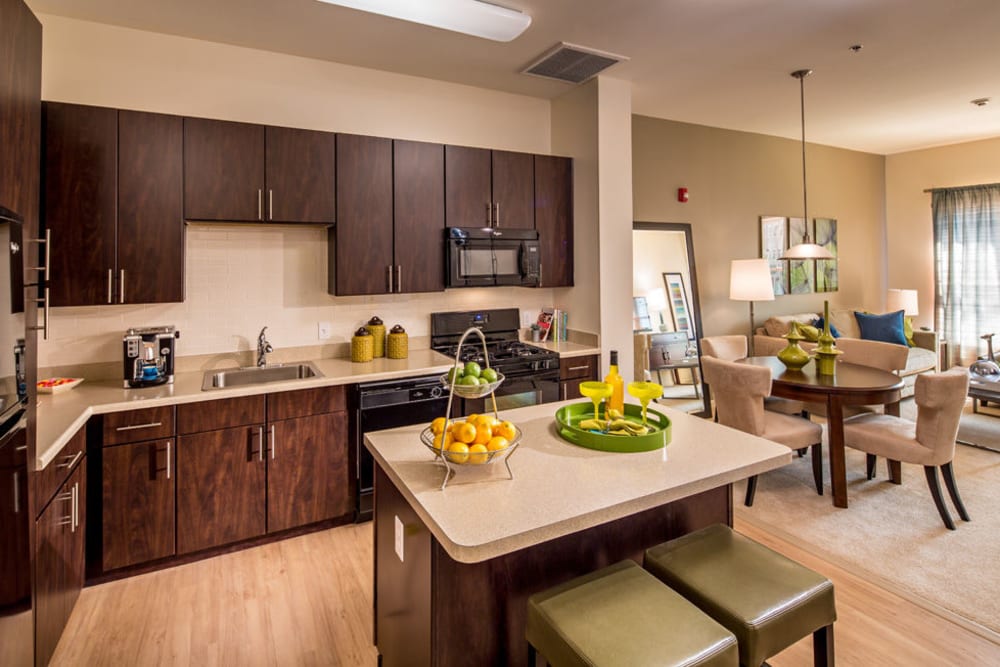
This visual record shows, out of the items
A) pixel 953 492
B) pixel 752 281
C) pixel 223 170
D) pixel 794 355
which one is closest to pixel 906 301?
pixel 752 281

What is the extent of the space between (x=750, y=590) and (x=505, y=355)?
2.45 meters

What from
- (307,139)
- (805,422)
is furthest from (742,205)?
(307,139)

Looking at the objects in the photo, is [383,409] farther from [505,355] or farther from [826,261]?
[826,261]

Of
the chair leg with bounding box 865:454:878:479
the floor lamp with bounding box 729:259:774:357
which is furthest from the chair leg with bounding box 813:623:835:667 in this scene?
the floor lamp with bounding box 729:259:774:357

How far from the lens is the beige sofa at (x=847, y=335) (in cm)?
543

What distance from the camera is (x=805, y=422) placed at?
356cm

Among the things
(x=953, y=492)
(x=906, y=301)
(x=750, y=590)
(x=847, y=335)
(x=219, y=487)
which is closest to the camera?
(x=750, y=590)

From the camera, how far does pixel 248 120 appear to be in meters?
3.37

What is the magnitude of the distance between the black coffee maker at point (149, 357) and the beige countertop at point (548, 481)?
1.62 metres

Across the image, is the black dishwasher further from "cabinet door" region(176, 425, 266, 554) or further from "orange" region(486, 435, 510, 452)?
"orange" region(486, 435, 510, 452)

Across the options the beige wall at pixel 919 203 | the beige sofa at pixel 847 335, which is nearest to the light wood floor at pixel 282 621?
the beige sofa at pixel 847 335

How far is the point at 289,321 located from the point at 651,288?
317 cm

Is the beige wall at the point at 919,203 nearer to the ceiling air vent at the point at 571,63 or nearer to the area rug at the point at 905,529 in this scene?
the area rug at the point at 905,529

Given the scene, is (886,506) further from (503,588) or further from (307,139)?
(307,139)
